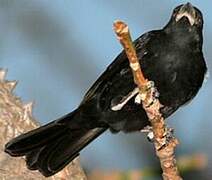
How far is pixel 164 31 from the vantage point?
3160 millimetres

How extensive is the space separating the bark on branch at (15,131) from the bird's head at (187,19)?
2.95 ft

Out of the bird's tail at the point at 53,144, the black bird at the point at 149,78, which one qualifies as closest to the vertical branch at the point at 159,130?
the black bird at the point at 149,78

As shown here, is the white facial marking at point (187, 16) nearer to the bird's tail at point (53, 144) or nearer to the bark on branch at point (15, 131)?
the bird's tail at point (53, 144)

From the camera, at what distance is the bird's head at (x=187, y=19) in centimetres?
314

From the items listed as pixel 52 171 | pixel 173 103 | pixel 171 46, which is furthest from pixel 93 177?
pixel 171 46

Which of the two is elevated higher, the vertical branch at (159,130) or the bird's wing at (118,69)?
the bird's wing at (118,69)

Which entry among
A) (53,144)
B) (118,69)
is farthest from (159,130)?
(53,144)

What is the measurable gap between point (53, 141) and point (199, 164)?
1214mm

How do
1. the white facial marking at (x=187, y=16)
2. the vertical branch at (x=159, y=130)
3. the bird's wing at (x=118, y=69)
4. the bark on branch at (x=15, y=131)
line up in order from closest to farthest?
1. the vertical branch at (x=159, y=130)
2. the bark on branch at (x=15, y=131)
3. the bird's wing at (x=118, y=69)
4. the white facial marking at (x=187, y=16)

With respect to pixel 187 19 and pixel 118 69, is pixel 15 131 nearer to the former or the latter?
pixel 118 69

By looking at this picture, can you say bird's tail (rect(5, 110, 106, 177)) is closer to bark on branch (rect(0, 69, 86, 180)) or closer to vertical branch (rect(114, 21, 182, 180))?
bark on branch (rect(0, 69, 86, 180))

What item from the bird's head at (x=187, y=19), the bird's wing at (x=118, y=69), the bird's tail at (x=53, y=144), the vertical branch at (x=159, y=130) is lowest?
the vertical branch at (x=159, y=130)

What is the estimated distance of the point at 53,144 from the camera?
Answer: 3457mm

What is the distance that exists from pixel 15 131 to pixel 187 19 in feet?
3.53
